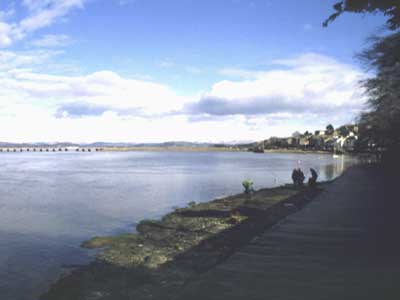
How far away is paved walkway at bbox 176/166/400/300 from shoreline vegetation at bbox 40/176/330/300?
49.1 inches

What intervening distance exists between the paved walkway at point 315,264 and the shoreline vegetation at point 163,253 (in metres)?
1.25

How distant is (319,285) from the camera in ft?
23.4

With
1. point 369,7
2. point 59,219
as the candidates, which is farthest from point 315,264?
point 59,219

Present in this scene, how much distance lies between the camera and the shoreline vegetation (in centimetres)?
1034

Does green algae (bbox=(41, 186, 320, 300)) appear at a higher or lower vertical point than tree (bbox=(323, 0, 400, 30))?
lower

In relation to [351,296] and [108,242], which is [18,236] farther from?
[351,296]

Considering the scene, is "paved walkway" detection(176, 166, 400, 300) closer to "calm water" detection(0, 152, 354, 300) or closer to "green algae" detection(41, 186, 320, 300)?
"green algae" detection(41, 186, 320, 300)

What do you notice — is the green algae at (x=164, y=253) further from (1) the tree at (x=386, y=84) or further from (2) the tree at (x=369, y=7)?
(1) the tree at (x=386, y=84)

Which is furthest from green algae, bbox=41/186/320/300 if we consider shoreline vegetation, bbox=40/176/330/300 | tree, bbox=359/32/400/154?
tree, bbox=359/32/400/154

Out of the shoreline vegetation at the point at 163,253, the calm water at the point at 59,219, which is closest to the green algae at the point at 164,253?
the shoreline vegetation at the point at 163,253

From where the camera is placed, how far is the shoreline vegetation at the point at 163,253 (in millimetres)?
10344

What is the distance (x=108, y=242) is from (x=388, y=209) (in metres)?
11.5

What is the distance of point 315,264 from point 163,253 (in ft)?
21.1

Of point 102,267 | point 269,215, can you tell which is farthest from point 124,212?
point 102,267
